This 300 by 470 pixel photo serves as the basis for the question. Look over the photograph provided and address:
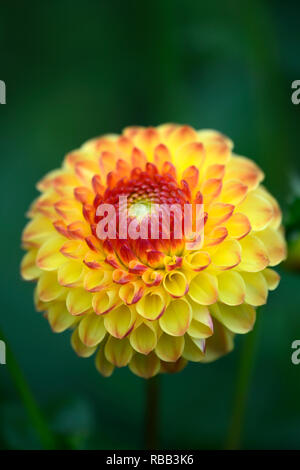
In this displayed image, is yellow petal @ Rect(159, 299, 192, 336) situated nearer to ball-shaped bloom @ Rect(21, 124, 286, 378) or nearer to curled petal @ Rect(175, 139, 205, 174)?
ball-shaped bloom @ Rect(21, 124, 286, 378)

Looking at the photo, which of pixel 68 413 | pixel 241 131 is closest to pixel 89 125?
pixel 241 131

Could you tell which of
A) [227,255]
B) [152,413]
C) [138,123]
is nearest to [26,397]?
[152,413]

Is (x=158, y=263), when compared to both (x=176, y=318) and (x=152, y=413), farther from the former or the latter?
(x=152, y=413)

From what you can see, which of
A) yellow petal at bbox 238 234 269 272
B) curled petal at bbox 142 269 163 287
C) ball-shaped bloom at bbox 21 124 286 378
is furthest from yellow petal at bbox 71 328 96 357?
yellow petal at bbox 238 234 269 272

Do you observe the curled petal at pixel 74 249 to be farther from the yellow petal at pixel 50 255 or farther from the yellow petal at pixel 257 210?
the yellow petal at pixel 257 210

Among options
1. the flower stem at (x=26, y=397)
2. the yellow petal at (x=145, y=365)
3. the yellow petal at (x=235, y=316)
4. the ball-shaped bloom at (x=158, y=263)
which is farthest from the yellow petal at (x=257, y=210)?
the flower stem at (x=26, y=397)
